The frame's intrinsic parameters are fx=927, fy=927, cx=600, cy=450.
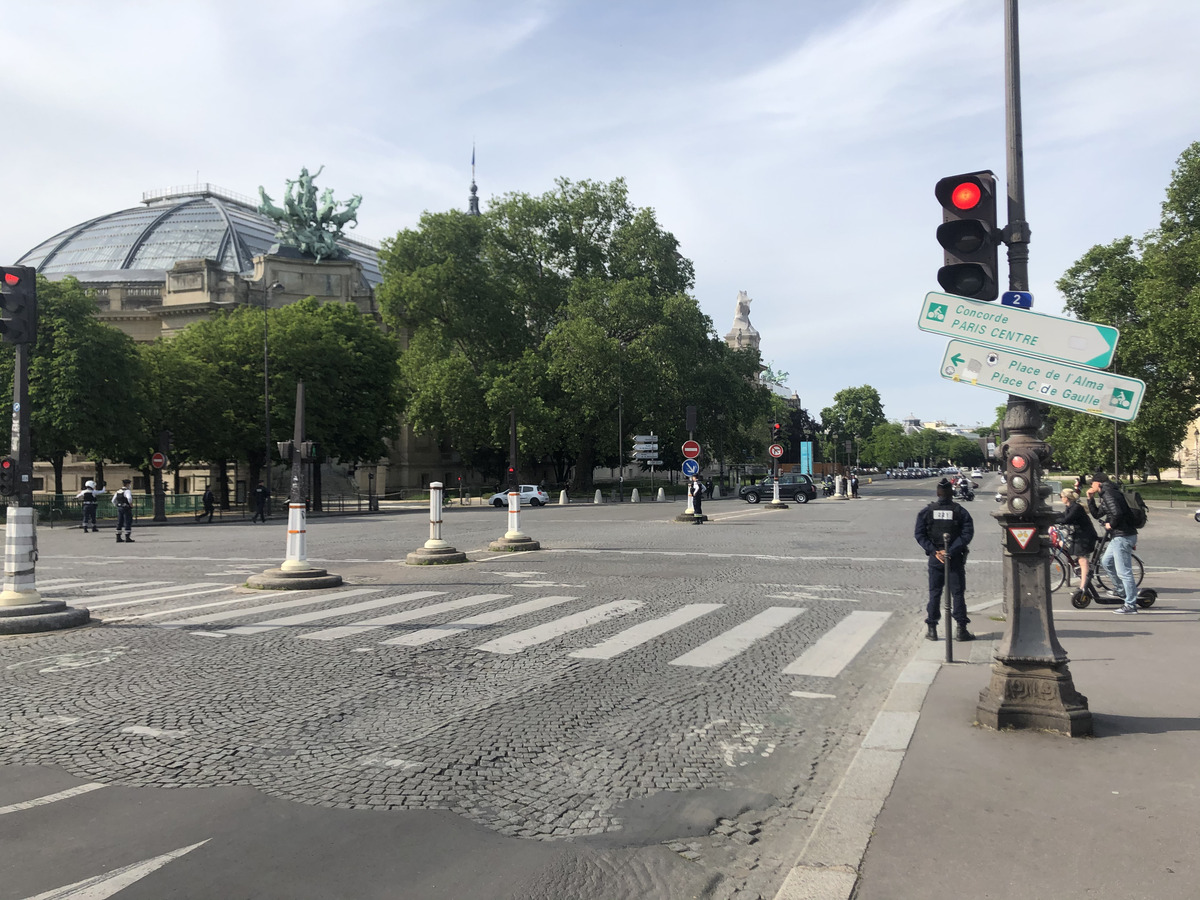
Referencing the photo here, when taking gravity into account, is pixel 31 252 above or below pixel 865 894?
above

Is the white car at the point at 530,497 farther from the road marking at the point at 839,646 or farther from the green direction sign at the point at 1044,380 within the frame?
the green direction sign at the point at 1044,380

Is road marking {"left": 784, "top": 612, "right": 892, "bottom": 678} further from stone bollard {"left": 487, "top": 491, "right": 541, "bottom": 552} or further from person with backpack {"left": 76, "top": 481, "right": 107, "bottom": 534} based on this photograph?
person with backpack {"left": 76, "top": 481, "right": 107, "bottom": 534}

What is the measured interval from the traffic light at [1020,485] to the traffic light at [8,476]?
10080 millimetres

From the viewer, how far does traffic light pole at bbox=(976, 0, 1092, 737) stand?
5.57 meters

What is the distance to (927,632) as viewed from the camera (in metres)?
9.52

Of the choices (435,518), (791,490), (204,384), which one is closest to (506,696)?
(435,518)

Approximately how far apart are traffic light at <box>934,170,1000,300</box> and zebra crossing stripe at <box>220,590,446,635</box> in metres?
7.56

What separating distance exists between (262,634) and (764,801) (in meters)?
6.47

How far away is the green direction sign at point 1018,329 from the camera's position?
5410 millimetres

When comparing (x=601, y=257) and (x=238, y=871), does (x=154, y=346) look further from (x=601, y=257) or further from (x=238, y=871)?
(x=238, y=871)

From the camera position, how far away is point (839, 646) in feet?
29.4

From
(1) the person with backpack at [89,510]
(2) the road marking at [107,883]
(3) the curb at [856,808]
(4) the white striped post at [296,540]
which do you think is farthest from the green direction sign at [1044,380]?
(1) the person with backpack at [89,510]

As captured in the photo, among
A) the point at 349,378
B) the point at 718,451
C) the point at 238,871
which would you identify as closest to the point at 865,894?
the point at 238,871

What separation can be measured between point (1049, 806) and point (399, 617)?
25.1 ft
